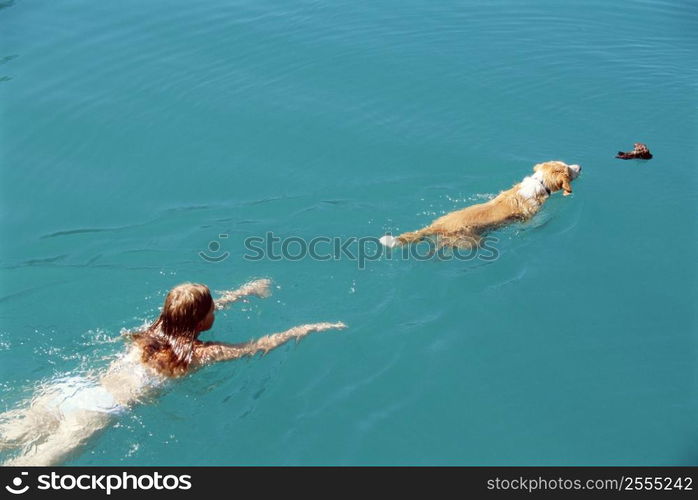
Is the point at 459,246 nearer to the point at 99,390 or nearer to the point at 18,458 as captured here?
A: the point at 99,390

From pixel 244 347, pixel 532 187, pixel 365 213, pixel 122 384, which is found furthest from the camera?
pixel 365 213

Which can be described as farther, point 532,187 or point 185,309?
point 532,187

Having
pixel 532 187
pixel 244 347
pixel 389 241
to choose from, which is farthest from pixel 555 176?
pixel 244 347

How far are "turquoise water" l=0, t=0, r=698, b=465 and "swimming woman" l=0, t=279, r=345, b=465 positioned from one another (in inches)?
7.3

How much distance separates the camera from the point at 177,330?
18.1ft

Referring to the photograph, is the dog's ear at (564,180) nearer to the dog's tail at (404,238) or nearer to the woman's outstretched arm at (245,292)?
the dog's tail at (404,238)

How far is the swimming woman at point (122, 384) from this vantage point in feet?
17.4

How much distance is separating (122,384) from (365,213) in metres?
3.43

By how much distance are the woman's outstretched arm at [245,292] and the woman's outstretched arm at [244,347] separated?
32.2 inches

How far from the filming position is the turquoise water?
229 inches

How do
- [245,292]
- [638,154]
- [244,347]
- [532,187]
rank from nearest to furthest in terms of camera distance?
[244,347] → [245,292] → [532,187] → [638,154]

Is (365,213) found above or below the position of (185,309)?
below

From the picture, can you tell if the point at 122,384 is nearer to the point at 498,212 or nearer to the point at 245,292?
the point at 245,292

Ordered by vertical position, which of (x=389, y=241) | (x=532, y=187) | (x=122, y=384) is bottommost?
(x=122, y=384)
